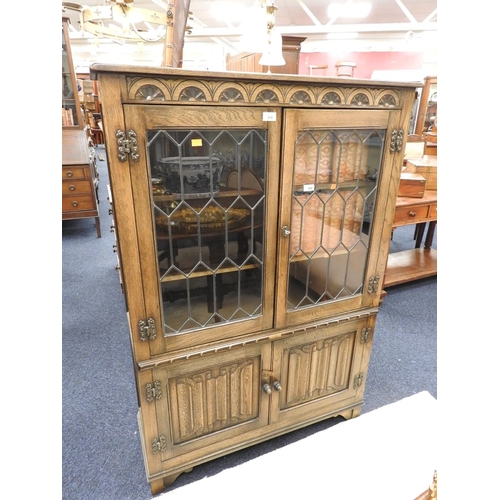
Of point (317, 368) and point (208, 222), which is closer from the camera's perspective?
point (208, 222)

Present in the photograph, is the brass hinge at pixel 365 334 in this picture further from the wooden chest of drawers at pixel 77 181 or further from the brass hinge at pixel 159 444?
the wooden chest of drawers at pixel 77 181

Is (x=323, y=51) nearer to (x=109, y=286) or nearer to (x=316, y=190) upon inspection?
(x=109, y=286)

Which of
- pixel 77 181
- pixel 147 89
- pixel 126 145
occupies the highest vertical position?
pixel 147 89

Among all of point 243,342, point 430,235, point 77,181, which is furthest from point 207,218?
point 430,235

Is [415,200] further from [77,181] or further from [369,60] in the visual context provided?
[369,60]

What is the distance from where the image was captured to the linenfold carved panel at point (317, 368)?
136cm

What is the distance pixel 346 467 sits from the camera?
135cm

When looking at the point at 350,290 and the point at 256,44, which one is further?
the point at 350,290

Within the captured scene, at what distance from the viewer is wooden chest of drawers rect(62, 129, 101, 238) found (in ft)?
10.4

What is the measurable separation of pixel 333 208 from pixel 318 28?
269 inches

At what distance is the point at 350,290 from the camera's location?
135 centimetres
